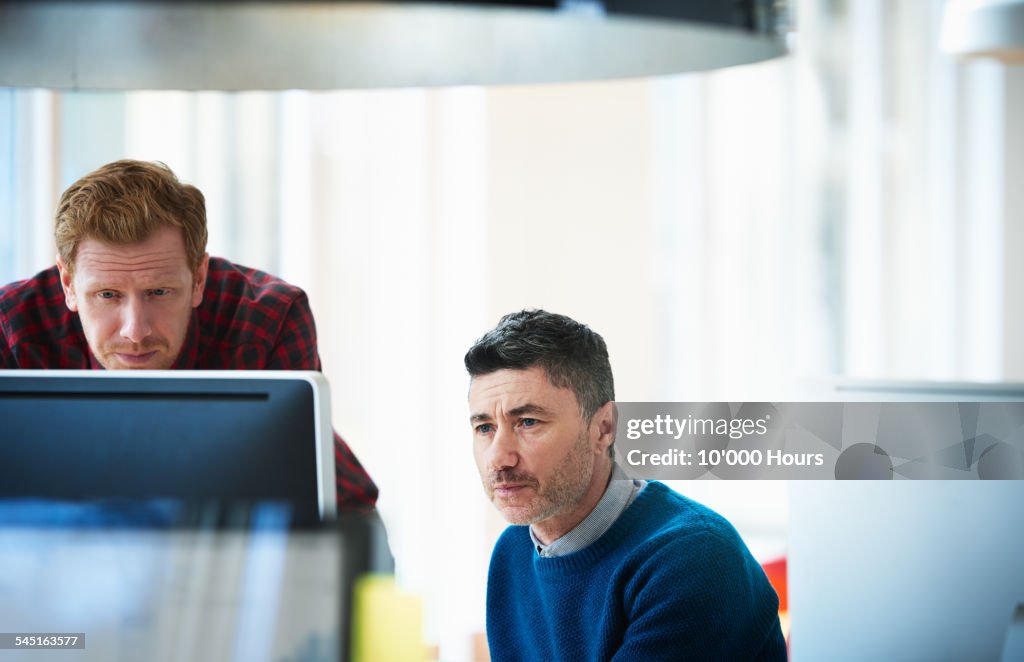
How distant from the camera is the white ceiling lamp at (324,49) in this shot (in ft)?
3.50

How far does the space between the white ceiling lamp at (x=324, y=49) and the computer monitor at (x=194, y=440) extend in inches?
11.7

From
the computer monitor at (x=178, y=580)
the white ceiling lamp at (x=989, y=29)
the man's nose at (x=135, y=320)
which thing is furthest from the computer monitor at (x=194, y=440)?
the white ceiling lamp at (x=989, y=29)

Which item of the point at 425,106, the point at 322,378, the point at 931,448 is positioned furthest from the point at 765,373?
the point at 322,378

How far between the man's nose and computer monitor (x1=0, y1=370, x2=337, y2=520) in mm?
447

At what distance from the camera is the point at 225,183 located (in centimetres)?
265

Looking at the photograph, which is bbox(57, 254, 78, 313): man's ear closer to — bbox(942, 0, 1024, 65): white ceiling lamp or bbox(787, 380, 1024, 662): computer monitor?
bbox(787, 380, 1024, 662): computer monitor

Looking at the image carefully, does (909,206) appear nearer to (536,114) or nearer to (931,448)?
(536,114)

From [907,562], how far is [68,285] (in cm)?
110

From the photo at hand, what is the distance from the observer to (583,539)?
1458 mm

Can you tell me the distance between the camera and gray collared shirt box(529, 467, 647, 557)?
1462 mm

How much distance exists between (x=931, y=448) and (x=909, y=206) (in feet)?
9.05
